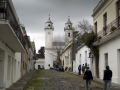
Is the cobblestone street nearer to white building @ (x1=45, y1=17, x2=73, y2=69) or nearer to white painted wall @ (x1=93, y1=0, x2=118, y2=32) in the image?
white painted wall @ (x1=93, y1=0, x2=118, y2=32)

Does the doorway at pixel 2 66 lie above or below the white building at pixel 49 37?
below

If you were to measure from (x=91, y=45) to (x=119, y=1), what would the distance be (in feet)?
26.3

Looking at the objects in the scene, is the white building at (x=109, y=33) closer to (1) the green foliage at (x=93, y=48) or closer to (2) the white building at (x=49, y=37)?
(1) the green foliage at (x=93, y=48)

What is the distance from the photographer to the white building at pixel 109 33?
20.7 meters

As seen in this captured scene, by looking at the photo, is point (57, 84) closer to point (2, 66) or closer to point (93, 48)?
point (2, 66)

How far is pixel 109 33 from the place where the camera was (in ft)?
71.4

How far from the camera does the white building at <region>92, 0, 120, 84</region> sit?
67.9ft

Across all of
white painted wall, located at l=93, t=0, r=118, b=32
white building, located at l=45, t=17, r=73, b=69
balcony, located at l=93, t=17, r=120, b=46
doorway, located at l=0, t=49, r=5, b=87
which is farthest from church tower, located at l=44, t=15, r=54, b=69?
doorway, located at l=0, t=49, r=5, b=87

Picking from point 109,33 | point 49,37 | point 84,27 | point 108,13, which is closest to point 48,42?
point 49,37

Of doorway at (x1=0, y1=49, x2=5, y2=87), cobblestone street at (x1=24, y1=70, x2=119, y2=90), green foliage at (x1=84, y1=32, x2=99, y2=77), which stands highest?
green foliage at (x1=84, y1=32, x2=99, y2=77)

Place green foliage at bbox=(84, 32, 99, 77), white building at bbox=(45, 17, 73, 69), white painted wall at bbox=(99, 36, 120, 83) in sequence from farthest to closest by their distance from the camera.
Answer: white building at bbox=(45, 17, 73, 69) → green foliage at bbox=(84, 32, 99, 77) → white painted wall at bbox=(99, 36, 120, 83)

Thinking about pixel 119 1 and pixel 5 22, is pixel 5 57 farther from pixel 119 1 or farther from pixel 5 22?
pixel 119 1

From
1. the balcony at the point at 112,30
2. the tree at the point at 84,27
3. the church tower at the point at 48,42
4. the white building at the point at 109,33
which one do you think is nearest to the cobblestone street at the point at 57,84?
the white building at the point at 109,33

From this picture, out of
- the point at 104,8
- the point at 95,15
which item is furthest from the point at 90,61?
the point at 104,8
